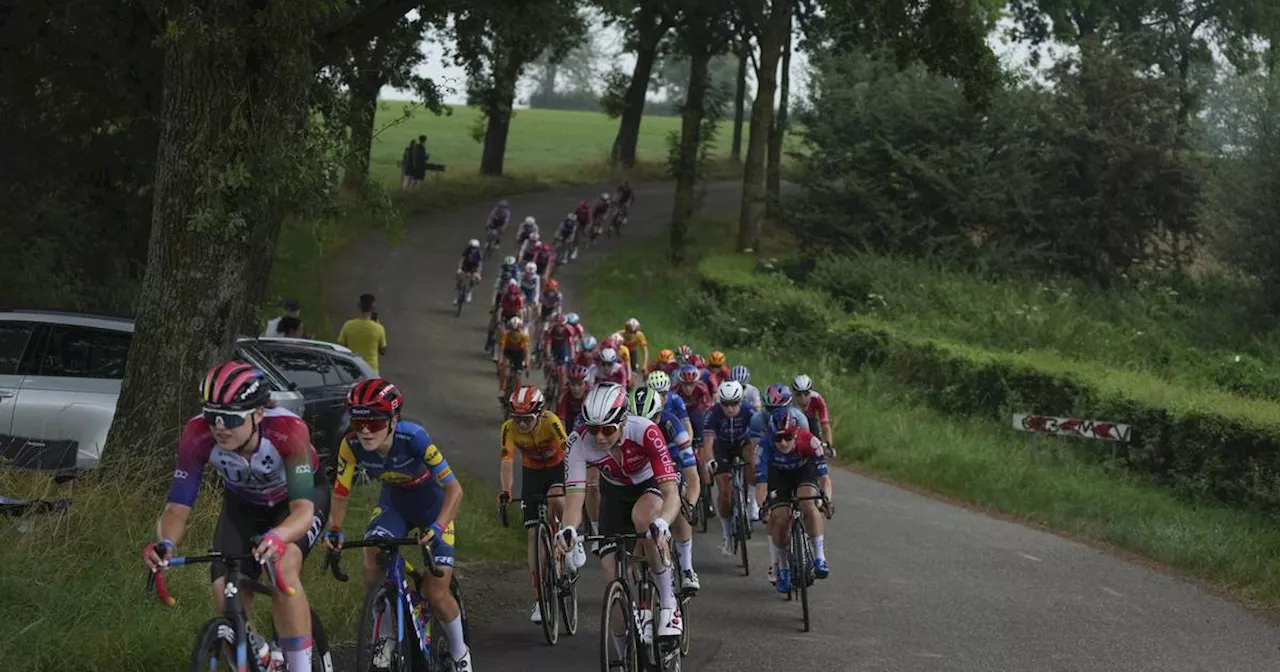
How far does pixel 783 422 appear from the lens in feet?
40.7

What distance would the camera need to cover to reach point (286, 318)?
2028 cm

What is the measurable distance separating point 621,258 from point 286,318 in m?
23.5

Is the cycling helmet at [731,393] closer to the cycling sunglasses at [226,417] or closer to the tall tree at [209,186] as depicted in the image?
the tall tree at [209,186]

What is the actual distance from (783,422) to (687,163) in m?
29.1

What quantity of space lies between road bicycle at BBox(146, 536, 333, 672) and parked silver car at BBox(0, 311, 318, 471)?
5462 millimetres

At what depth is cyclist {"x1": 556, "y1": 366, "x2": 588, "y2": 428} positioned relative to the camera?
564 inches

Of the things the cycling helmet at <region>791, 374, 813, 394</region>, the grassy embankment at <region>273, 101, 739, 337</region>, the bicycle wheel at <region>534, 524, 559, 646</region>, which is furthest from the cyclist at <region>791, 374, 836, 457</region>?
the grassy embankment at <region>273, 101, 739, 337</region>

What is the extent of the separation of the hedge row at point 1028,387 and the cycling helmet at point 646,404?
9.94 meters

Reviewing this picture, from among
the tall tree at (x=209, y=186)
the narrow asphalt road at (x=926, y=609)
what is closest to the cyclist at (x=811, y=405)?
the narrow asphalt road at (x=926, y=609)

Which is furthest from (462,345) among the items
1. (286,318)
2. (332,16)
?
(332,16)

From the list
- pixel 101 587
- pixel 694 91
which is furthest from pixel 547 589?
pixel 694 91

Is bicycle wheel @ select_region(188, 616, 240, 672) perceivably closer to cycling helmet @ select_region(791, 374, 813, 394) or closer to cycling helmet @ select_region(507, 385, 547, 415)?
cycling helmet @ select_region(507, 385, 547, 415)

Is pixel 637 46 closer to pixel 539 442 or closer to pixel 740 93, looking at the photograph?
pixel 740 93

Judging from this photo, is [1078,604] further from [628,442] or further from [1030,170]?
[1030,170]
